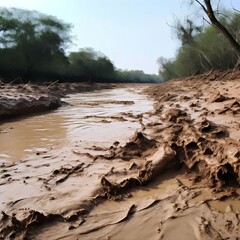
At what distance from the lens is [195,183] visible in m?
3.19

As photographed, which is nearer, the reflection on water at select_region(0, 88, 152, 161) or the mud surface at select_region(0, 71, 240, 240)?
the mud surface at select_region(0, 71, 240, 240)

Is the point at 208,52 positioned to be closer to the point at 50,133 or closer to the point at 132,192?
the point at 50,133

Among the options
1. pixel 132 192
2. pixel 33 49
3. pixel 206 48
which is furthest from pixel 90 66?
pixel 132 192

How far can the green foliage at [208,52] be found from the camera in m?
23.5

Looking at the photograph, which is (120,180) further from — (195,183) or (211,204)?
(211,204)

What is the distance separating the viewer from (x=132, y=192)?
10.4ft

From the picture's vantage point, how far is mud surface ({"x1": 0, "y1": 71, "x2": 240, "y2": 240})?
8.24 feet

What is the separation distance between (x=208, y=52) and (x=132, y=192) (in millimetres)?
28081

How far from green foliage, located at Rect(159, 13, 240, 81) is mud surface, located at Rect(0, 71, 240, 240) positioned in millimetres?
15612

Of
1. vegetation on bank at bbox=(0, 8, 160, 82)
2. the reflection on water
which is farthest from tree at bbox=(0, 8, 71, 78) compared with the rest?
the reflection on water

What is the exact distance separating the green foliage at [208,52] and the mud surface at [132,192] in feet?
51.2

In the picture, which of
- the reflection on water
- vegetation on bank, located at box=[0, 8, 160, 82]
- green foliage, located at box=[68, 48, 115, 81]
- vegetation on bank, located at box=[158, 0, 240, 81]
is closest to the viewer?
the reflection on water

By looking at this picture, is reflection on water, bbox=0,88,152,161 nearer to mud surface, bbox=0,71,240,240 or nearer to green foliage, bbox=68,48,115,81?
mud surface, bbox=0,71,240,240

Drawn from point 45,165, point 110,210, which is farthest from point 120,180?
point 45,165
